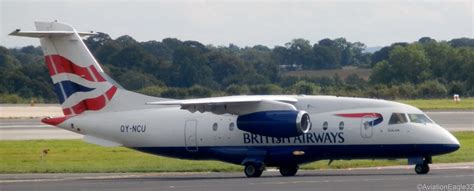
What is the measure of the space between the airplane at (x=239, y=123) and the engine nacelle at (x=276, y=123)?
0.09ft

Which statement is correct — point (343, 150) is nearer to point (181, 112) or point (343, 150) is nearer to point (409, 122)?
point (409, 122)

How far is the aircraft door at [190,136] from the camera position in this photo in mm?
34594

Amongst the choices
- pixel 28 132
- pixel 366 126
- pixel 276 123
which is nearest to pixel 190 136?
pixel 276 123

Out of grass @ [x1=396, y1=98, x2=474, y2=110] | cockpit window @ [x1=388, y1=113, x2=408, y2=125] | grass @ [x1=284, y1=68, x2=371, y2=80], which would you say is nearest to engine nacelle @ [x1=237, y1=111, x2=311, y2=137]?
cockpit window @ [x1=388, y1=113, x2=408, y2=125]

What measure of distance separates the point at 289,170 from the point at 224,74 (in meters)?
47.3

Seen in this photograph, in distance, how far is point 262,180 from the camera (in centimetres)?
3086

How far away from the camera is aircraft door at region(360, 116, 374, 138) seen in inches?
1280

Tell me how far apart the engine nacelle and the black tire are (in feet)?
3.88

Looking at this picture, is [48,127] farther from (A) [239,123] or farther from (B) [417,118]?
(B) [417,118]

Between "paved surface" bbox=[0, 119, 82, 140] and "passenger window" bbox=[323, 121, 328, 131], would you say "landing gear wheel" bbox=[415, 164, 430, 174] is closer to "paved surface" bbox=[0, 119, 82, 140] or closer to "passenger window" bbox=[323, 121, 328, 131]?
"passenger window" bbox=[323, 121, 328, 131]

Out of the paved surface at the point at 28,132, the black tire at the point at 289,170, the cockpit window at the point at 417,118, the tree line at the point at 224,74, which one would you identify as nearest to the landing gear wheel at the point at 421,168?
the cockpit window at the point at 417,118

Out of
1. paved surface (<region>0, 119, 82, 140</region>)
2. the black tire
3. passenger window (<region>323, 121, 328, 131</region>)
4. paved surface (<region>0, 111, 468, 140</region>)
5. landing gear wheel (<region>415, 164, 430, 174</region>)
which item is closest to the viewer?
landing gear wheel (<region>415, 164, 430, 174</region>)

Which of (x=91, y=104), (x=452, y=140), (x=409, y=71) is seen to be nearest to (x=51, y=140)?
(x=91, y=104)

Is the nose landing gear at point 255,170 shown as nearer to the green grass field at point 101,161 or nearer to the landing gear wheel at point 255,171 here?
the landing gear wheel at point 255,171
